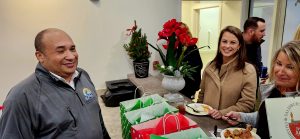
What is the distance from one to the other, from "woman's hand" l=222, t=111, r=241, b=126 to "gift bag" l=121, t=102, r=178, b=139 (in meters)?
0.39

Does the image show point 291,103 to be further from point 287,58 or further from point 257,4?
point 257,4

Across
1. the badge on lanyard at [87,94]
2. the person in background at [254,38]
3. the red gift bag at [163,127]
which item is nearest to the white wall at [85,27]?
the person in background at [254,38]

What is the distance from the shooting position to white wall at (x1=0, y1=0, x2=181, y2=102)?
1986 mm

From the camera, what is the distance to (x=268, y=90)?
115 centimetres

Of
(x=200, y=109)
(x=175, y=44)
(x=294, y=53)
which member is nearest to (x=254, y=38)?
(x=175, y=44)

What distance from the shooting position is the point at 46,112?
3.18 feet

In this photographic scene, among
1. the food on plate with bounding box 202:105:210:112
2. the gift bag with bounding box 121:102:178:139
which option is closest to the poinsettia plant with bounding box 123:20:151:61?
the food on plate with bounding box 202:105:210:112

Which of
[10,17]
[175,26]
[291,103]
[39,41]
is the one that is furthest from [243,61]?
[10,17]

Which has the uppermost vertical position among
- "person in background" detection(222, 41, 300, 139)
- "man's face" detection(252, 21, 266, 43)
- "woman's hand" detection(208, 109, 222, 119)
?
"man's face" detection(252, 21, 266, 43)

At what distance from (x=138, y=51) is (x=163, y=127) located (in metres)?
1.38

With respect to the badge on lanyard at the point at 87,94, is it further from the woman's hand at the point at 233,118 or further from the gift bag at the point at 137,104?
the woman's hand at the point at 233,118

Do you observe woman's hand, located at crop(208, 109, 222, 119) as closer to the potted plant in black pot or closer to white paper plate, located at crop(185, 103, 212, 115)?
white paper plate, located at crop(185, 103, 212, 115)

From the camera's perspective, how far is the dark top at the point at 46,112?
3.02ft

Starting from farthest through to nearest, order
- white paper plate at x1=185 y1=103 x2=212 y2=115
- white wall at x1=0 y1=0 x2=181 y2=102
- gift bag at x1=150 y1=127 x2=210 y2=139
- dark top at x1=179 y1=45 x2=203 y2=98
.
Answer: dark top at x1=179 y1=45 x2=203 y2=98 → white wall at x1=0 y1=0 x2=181 y2=102 → white paper plate at x1=185 y1=103 x2=212 y2=115 → gift bag at x1=150 y1=127 x2=210 y2=139
